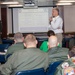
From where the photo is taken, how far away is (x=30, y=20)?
460 inches

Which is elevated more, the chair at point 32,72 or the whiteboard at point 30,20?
the whiteboard at point 30,20

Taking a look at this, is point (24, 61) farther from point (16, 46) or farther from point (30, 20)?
point (30, 20)

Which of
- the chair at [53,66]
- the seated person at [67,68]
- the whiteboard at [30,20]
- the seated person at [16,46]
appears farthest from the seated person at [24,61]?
the whiteboard at [30,20]

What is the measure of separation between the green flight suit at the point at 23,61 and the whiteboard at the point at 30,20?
837cm

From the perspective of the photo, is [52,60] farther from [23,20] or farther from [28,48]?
[23,20]

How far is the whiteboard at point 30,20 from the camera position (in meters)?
11.6

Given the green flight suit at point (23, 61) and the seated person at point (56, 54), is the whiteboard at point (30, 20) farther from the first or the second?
the green flight suit at point (23, 61)

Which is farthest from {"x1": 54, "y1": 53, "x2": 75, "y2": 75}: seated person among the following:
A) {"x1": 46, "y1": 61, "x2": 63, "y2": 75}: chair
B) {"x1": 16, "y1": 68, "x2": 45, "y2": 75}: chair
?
{"x1": 46, "y1": 61, "x2": 63, "y2": 75}: chair

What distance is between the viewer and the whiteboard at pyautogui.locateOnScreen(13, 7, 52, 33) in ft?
38.0

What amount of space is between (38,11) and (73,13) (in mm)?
1848

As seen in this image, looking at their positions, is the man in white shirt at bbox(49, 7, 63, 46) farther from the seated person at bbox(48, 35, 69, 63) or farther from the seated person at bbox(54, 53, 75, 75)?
the seated person at bbox(54, 53, 75, 75)

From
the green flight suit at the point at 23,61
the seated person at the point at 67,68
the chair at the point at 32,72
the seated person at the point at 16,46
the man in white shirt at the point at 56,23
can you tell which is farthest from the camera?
the man in white shirt at the point at 56,23

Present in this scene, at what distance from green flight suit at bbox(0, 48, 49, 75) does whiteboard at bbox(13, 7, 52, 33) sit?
8.37m

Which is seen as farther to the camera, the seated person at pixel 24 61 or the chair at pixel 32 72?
the seated person at pixel 24 61
